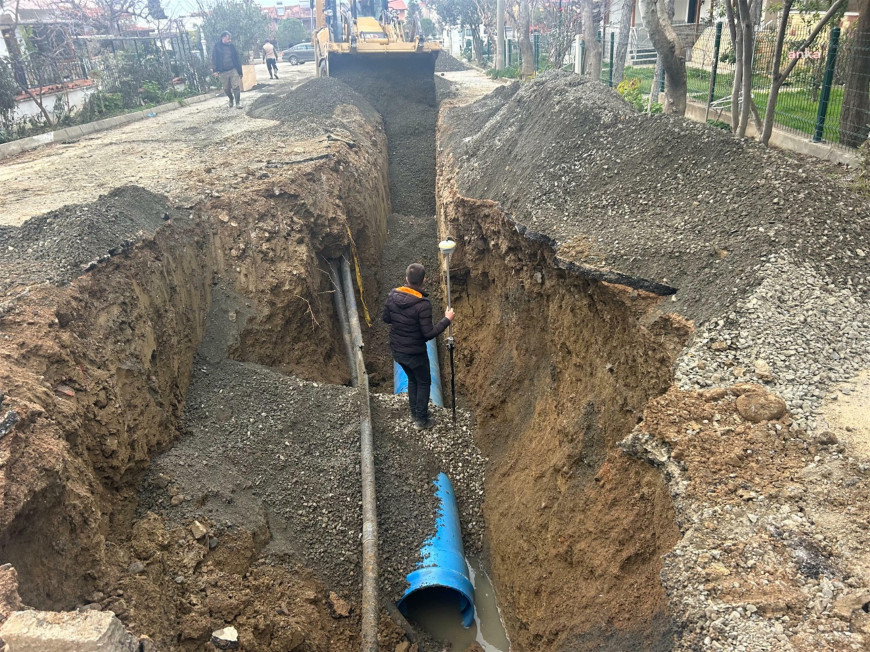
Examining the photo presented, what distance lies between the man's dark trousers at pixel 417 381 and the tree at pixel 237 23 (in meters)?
30.2

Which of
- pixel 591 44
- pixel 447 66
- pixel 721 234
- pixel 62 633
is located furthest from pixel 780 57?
pixel 447 66

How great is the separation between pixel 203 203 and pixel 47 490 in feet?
17.7

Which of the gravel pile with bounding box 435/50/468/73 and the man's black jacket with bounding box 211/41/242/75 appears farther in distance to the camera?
the gravel pile with bounding box 435/50/468/73

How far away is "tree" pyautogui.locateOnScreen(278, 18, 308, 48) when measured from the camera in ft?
155

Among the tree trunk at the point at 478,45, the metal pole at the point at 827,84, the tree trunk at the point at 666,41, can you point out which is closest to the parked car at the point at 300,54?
the tree trunk at the point at 478,45

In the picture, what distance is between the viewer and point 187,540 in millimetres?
5020

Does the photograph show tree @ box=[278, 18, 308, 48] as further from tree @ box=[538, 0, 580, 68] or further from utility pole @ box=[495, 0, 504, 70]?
utility pole @ box=[495, 0, 504, 70]

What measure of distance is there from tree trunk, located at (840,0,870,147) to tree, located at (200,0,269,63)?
98.4ft

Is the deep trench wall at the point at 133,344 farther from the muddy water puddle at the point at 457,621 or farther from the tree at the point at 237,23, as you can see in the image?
the tree at the point at 237,23

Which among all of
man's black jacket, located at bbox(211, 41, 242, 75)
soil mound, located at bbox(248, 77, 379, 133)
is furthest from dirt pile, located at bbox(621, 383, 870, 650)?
man's black jacket, located at bbox(211, 41, 242, 75)

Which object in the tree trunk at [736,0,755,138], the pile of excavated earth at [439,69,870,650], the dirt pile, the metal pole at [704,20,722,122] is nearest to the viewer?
the dirt pile

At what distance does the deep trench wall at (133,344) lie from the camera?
398 cm

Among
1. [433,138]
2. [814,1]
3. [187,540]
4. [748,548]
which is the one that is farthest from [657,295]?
[433,138]

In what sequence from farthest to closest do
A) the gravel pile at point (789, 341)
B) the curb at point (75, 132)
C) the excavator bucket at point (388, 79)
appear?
the excavator bucket at point (388, 79) < the curb at point (75, 132) < the gravel pile at point (789, 341)
